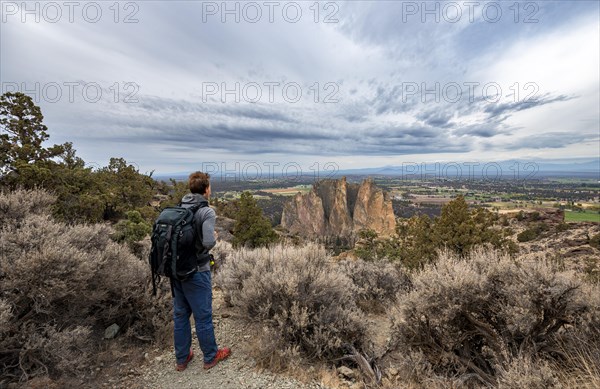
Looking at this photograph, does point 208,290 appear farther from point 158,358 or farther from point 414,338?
point 414,338

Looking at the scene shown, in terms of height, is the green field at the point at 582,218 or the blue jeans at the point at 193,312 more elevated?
the blue jeans at the point at 193,312

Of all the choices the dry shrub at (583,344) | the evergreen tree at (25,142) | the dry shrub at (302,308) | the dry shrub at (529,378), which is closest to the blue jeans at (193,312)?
the dry shrub at (302,308)

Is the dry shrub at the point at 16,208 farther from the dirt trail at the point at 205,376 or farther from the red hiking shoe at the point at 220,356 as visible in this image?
the red hiking shoe at the point at 220,356

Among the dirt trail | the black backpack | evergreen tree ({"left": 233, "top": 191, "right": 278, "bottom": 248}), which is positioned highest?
the black backpack

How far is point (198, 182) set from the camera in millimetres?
4039

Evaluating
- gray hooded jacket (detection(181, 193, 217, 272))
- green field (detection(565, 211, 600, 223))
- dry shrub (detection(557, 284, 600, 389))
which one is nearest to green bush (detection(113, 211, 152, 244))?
gray hooded jacket (detection(181, 193, 217, 272))

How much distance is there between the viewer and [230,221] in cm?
2752

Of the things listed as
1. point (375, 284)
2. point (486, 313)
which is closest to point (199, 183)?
point (486, 313)

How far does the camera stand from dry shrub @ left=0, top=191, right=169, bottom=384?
3.42 metres

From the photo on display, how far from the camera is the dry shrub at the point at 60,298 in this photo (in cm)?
342

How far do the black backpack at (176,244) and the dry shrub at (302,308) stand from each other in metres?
1.55

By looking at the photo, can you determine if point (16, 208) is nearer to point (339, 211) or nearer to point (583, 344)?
point (583, 344)

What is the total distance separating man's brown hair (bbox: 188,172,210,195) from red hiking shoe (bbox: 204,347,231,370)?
2363mm

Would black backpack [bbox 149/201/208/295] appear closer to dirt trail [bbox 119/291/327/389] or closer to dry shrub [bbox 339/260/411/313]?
dirt trail [bbox 119/291/327/389]
